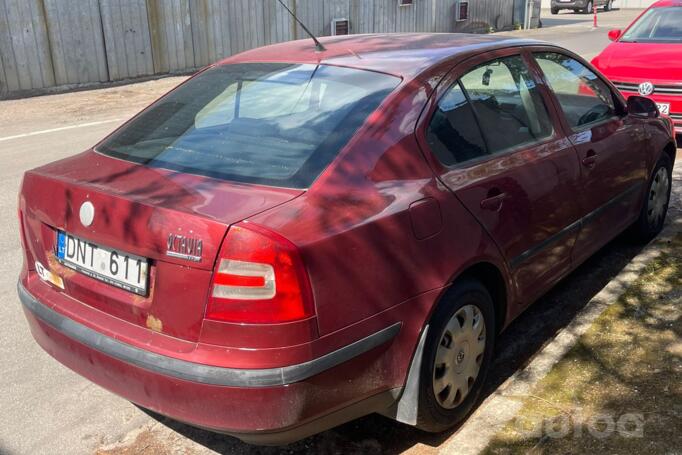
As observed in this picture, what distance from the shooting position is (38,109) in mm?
11773

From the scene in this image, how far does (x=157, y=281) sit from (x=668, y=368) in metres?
2.50

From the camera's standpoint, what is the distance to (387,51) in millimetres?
3430

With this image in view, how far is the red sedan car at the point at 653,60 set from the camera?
7.75 metres

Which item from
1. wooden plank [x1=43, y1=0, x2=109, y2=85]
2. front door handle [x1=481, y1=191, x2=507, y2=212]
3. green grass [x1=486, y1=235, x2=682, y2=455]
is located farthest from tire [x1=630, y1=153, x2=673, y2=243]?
wooden plank [x1=43, y1=0, x2=109, y2=85]

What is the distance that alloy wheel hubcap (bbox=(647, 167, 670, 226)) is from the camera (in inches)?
201

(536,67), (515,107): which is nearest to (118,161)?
(515,107)

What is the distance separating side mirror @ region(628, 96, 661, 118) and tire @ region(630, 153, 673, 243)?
43 centimetres

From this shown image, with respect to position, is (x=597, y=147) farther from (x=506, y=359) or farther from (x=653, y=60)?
(x=653, y=60)

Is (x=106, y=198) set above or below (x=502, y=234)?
above

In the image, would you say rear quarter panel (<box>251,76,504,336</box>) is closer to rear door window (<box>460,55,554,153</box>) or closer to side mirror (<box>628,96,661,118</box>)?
rear door window (<box>460,55,554,153</box>)

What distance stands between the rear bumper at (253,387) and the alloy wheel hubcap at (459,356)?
Result: 1.00 ft

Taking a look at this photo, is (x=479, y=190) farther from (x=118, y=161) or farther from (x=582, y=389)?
(x=118, y=161)

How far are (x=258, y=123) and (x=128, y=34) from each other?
41.4ft

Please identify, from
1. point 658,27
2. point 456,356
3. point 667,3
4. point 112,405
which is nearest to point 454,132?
point 456,356
